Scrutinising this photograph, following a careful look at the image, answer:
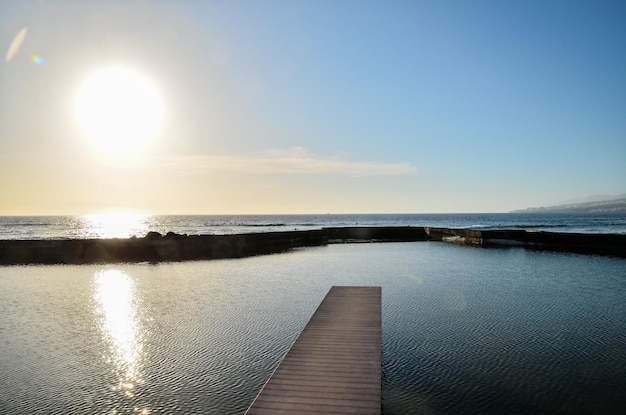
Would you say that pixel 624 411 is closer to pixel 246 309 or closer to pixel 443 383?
pixel 443 383

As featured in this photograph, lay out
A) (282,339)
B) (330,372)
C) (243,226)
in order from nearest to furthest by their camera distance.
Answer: (330,372) < (282,339) < (243,226)

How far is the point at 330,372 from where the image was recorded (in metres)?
7.37

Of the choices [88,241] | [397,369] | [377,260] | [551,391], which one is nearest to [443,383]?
[397,369]

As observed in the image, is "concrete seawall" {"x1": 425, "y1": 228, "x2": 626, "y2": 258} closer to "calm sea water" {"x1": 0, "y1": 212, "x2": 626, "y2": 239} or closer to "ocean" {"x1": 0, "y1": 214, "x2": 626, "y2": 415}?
"ocean" {"x1": 0, "y1": 214, "x2": 626, "y2": 415}

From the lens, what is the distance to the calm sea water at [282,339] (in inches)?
306

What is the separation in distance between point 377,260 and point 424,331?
55.9 feet

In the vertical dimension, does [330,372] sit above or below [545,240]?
below

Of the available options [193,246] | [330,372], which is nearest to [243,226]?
[193,246]

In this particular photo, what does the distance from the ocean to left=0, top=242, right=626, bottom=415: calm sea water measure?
1.9 inches

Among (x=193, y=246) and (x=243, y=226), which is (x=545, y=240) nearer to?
(x=193, y=246)

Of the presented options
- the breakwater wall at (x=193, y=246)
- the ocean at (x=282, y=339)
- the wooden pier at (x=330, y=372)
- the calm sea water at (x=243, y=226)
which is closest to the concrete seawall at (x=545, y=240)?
the breakwater wall at (x=193, y=246)

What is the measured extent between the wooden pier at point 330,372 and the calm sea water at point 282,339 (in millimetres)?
825

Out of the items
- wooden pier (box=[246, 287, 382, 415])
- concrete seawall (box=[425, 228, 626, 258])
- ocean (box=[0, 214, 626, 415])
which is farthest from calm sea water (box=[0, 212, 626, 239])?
wooden pier (box=[246, 287, 382, 415])

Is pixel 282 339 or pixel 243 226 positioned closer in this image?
pixel 282 339
